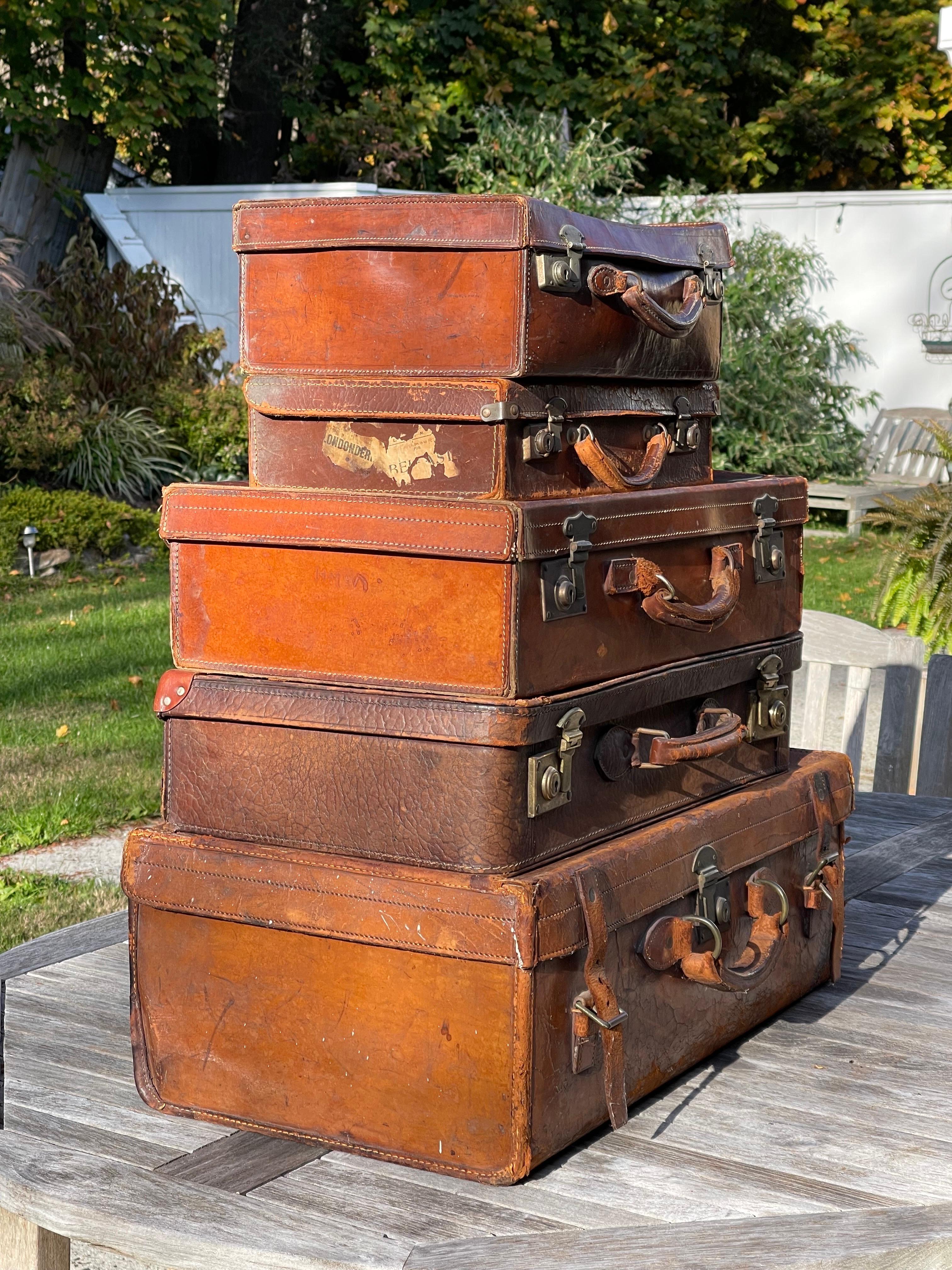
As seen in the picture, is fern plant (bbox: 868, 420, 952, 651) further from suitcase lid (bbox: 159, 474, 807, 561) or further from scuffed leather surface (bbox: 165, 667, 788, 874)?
scuffed leather surface (bbox: 165, 667, 788, 874)

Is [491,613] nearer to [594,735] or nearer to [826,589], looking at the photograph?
[594,735]

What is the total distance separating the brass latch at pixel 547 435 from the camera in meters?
1.81

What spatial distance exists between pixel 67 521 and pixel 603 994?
312 inches

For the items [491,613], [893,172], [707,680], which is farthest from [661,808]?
[893,172]

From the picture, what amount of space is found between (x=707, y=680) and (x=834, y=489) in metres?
9.74

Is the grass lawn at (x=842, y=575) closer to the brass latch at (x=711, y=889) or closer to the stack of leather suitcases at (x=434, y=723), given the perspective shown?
the brass latch at (x=711, y=889)

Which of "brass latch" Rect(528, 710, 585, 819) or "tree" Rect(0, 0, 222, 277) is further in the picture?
"tree" Rect(0, 0, 222, 277)

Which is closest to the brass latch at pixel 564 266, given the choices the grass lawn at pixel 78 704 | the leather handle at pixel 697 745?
the leather handle at pixel 697 745

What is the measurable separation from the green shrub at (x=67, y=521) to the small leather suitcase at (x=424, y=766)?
23.8 feet

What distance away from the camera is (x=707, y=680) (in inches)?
83.7

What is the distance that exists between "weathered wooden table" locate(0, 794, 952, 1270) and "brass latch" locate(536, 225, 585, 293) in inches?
40.0

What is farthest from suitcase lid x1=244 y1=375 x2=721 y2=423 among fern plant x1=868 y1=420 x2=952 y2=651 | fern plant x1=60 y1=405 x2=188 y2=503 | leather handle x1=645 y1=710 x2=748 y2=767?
fern plant x1=60 y1=405 x2=188 y2=503

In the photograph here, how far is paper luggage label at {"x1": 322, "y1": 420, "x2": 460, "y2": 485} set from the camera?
1.82 m

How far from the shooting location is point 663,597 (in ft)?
6.36
